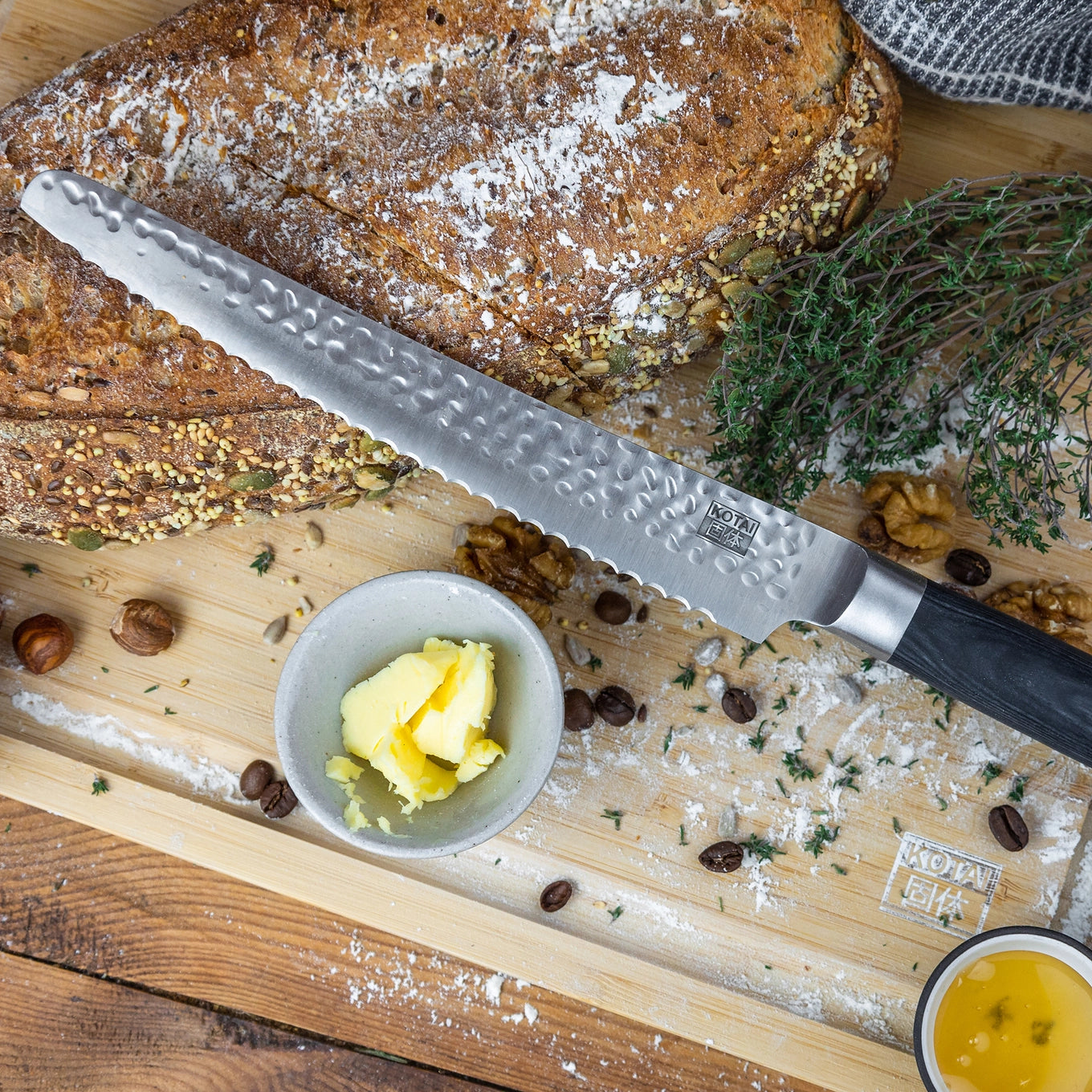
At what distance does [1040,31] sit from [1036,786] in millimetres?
1857

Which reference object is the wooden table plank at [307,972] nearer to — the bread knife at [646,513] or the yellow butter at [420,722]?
the yellow butter at [420,722]

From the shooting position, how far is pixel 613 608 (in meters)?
2.22

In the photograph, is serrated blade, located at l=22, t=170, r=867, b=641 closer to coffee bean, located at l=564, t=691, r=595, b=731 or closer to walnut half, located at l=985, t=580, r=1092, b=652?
coffee bean, located at l=564, t=691, r=595, b=731

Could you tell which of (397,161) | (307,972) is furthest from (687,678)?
(397,161)

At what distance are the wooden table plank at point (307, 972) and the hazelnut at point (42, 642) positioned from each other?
465 mm

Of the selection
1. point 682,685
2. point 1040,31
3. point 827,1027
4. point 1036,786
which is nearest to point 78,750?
point 682,685

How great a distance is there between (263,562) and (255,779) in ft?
1.85

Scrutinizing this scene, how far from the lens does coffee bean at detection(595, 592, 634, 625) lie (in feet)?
7.27

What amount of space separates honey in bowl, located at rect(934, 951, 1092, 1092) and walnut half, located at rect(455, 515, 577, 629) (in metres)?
1.36

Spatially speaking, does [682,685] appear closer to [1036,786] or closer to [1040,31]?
[1036,786]

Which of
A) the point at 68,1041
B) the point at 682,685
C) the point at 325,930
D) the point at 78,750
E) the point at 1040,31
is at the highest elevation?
the point at 1040,31

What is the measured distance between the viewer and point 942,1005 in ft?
6.72

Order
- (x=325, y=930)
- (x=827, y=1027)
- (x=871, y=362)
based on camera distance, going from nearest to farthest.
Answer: (x=871, y=362)
(x=827, y=1027)
(x=325, y=930)

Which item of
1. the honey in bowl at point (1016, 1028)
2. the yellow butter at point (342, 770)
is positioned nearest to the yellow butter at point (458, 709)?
the yellow butter at point (342, 770)
